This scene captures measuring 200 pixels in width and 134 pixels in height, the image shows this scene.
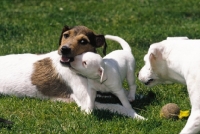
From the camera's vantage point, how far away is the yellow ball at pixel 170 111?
690cm

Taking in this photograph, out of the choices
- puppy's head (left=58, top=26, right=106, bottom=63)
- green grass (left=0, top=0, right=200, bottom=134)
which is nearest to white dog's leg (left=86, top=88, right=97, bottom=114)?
green grass (left=0, top=0, right=200, bottom=134)

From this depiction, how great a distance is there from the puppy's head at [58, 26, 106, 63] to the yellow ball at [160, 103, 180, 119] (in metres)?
1.29

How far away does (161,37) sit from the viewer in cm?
1237

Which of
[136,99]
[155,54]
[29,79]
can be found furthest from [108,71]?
[29,79]

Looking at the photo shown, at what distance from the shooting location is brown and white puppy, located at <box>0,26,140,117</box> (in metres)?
7.24

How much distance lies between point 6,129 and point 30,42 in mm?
5471

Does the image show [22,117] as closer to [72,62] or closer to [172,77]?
[72,62]

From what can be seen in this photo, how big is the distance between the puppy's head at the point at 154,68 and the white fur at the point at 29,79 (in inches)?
22.9

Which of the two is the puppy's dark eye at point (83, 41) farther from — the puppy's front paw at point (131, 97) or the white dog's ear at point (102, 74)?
the puppy's front paw at point (131, 97)

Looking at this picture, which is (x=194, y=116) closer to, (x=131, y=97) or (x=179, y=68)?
(x=179, y=68)

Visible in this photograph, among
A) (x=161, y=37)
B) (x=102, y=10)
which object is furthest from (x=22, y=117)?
(x=102, y=10)

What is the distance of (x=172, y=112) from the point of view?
6926mm

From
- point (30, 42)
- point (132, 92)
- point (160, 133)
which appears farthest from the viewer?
point (30, 42)

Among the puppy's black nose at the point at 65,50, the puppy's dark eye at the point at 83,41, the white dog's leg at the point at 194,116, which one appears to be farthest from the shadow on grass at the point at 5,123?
the white dog's leg at the point at 194,116
